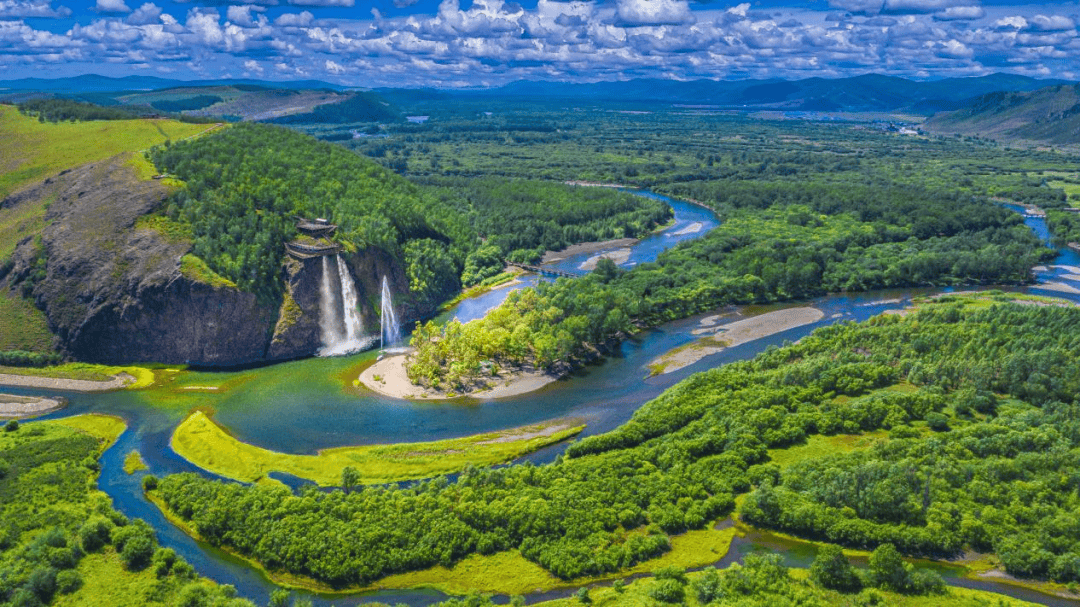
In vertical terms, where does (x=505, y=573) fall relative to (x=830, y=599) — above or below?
below

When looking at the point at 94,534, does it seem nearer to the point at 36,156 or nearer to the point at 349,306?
the point at 349,306

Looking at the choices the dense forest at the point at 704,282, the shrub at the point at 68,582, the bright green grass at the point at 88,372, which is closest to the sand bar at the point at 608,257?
the dense forest at the point at 704,282

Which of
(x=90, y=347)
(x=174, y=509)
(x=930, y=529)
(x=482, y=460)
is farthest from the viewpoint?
(x=90, y=347)

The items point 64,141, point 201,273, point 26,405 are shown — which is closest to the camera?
point 26,405

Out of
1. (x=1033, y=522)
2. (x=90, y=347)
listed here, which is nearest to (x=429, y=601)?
(x=1033, y=522)

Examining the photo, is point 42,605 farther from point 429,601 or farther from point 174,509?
point 429,601

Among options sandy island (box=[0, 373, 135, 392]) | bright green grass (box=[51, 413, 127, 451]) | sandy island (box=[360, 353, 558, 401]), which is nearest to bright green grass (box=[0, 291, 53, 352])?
sandy island (box=[0, 373, 135, 392])

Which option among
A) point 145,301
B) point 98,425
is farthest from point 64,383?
point 98,425
